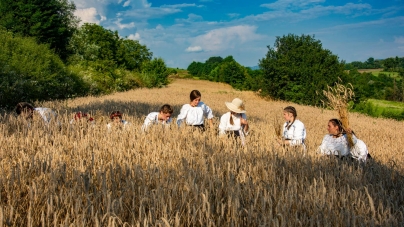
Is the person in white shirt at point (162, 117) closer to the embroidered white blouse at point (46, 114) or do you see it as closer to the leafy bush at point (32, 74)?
the embroidered white blouse at point (46, 114)

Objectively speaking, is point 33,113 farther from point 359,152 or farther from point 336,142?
point 359,152

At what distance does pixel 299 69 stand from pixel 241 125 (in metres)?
26.8

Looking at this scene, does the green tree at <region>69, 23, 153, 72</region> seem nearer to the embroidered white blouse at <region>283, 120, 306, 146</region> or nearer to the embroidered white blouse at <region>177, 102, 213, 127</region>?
the embroidered white blouse at <region>177, 102, 213, 127</region>

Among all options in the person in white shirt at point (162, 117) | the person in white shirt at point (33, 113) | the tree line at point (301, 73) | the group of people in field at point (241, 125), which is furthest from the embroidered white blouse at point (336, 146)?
the tree line at point (301, 73)

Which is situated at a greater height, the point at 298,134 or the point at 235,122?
the point at 235,122

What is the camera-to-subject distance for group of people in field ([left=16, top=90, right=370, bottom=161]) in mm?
6008

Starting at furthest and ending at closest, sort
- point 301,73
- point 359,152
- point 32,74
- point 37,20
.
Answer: point 37,20 < point 301,73 < point 32,74 < point 359,152

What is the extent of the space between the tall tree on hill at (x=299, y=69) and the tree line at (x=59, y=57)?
16415mm

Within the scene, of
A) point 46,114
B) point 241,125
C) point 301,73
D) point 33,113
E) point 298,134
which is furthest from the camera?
point 301,73

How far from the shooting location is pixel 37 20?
42.6 meters

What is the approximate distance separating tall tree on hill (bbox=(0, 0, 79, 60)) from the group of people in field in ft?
117

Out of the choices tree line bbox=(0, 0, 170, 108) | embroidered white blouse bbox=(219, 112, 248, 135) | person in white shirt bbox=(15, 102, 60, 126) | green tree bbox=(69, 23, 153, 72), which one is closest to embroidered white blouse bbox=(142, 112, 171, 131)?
embroidered white blouse bbox=(219, 112, 248, 135)

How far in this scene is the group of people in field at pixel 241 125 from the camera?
601 centimetres

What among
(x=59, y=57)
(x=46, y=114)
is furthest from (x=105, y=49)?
(x=46, y=114)
